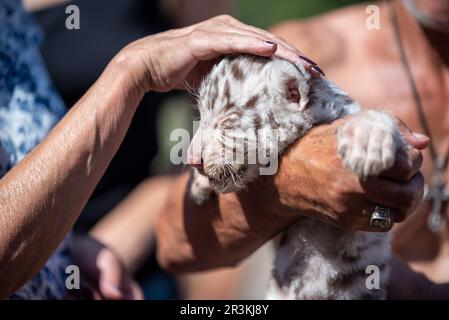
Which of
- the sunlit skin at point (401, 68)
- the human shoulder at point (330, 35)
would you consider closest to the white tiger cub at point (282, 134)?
the sunlit skin at point (401, 68)

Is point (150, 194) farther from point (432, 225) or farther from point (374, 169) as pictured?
point (374, 169)

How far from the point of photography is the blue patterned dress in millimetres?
2143

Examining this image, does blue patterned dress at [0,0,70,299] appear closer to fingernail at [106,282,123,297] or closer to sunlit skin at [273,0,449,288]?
fingernail at [106,282,123,297]

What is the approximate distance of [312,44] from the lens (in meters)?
3.24

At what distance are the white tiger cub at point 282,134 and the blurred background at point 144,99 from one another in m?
1.36

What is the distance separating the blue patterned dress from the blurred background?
1091mm

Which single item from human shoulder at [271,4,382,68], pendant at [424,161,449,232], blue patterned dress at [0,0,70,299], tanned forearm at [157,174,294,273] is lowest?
pendant at [424,161,449,232]

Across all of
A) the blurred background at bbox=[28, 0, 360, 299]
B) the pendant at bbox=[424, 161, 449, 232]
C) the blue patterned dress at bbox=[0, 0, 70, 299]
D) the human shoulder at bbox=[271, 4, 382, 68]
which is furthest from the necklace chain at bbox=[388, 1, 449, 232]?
the blue patterned dress at bbox=[0, 0, 70, 299]

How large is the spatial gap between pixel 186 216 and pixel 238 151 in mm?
586

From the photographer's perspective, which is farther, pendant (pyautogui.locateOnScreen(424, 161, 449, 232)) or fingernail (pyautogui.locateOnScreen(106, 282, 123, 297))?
pendant (pyautogui.locateOnScreen(424, 161, 449, 232))

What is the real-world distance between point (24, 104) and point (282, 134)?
35.0 inches

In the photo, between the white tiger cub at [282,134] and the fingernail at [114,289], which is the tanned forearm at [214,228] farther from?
the fingernail at [114,289]

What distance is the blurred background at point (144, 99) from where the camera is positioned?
11.4ft
